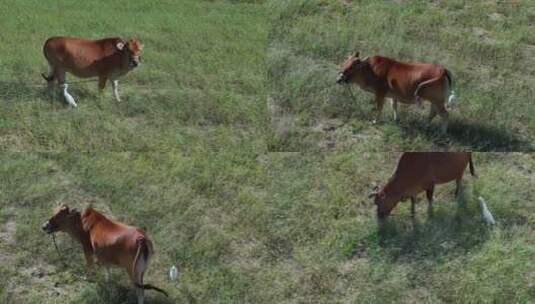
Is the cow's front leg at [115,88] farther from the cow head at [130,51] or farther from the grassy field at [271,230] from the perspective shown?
the grassy field at [271,230]

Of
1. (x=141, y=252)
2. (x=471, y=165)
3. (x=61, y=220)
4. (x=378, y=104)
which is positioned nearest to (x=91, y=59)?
(x=61, y=220)

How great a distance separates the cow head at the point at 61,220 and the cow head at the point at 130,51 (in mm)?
2003

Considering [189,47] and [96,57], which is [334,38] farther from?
[96,57]

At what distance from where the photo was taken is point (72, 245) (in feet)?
31.3

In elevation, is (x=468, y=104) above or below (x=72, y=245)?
above

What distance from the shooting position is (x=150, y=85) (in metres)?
10.6

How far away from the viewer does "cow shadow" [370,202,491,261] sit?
913 centimetres

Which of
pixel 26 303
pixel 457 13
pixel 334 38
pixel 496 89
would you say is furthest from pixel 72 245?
pixel 457 13

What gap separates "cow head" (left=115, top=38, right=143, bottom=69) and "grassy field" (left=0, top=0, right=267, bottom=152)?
40 centimetres

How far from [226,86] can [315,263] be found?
2699 mm

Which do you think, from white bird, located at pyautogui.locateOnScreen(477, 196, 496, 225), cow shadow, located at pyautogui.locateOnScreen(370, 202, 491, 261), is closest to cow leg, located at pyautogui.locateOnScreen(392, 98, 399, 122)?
cow shadow, located at pyautogui.locateOnScreen(370, 202, 491, 261)

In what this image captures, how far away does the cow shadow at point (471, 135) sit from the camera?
9492 mm

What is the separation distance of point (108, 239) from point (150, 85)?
259cm

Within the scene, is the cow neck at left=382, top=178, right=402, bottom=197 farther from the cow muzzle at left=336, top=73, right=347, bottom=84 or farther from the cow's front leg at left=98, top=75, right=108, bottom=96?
the cow's front leg at left=98, top=75, right=108, bottom=96
